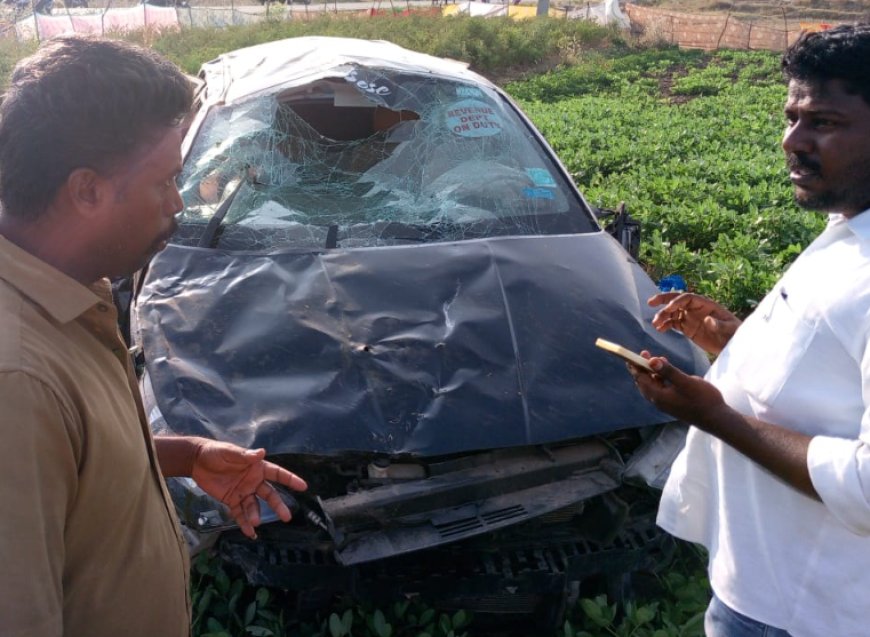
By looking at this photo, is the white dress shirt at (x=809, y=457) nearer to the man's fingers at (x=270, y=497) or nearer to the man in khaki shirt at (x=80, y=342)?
the man's fingers at (x=270, y=497)

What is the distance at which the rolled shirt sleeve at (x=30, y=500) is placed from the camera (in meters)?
1.16

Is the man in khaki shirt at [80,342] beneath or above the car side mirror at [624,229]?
above

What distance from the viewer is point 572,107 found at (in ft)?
52.6

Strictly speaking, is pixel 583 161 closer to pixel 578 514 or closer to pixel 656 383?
pixel 578 514

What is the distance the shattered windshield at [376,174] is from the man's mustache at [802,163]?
1.98m

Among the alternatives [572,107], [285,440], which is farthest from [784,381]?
[572,107]

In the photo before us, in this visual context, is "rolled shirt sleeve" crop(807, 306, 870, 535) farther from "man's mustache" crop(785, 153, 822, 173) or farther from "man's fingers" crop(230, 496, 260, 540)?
"man's fingers" crop(230, 496, 260, 540)

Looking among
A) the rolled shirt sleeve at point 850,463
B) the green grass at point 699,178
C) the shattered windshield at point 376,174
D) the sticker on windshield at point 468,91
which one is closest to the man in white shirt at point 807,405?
the rolled shirt sleeve at point 850,463

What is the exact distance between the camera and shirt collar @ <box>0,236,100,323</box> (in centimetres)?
130

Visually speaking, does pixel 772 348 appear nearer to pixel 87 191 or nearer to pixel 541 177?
pixel 87 191

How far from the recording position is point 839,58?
1.69 m

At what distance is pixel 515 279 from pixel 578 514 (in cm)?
97

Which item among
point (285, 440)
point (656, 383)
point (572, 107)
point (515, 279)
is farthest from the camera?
point (572, 107)

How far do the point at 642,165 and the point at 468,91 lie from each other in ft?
Result: 18.4
